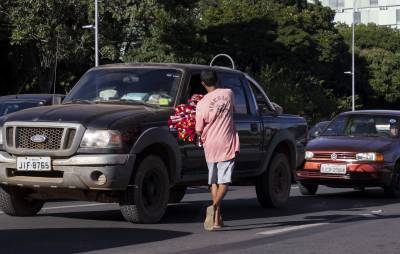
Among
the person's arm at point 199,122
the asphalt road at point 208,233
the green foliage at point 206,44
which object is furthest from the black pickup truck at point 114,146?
the green foliage at point 206,44

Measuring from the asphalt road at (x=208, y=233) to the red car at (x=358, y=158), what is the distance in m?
1.47

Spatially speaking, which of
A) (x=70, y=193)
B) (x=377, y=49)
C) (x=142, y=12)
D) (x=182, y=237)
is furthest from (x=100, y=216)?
(x=377, y=49)

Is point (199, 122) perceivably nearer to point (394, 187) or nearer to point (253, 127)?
point (253, 127)

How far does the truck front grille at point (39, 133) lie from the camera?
908 centimetres

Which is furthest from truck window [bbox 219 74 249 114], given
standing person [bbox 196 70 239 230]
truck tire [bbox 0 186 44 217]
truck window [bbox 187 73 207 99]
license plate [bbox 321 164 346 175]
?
license plate [bbox 321 164 346 175]

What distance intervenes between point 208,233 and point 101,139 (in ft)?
5.25

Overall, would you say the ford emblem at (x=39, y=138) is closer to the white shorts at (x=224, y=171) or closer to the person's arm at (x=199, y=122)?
the person's arm at (x=199, y=122)

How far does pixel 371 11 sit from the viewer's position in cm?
11825

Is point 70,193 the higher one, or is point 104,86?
point 104,86

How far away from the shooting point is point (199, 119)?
29.9 feet

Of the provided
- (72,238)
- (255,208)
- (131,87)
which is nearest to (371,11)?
(255,208)

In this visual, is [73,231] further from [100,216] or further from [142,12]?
[142,12]

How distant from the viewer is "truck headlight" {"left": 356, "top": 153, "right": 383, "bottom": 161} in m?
14.4

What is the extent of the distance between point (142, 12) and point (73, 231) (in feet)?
101
